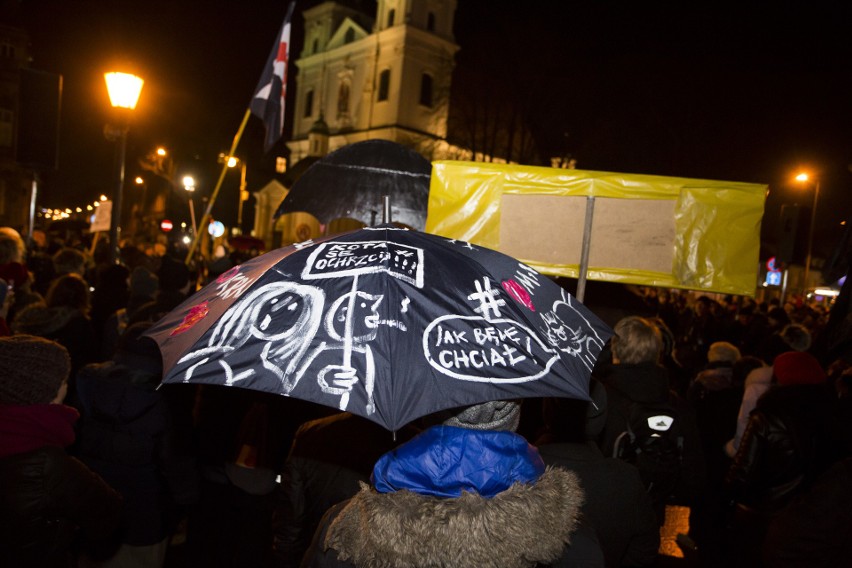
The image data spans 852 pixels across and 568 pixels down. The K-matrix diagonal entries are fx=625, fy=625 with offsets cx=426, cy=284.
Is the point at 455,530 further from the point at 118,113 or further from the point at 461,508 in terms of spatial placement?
the point at 118,113

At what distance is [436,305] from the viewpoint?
197 centimetres

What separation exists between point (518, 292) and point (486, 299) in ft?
0.91

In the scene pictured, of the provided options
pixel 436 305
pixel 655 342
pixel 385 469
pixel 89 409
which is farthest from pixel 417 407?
pixel 89 409

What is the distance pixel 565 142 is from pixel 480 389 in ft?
131

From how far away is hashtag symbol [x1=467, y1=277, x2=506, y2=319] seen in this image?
206 centimetres

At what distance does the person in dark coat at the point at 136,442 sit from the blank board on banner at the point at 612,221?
2.15 meters

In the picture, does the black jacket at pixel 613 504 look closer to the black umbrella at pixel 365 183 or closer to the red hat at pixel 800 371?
the red hat at pixel 800 371

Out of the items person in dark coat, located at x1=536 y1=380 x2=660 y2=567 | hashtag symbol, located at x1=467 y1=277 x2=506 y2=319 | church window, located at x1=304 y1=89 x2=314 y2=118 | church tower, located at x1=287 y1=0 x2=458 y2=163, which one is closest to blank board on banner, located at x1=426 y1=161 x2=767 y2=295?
person in dark coat, located at x1=536 y1=380 x2=660 y2=567

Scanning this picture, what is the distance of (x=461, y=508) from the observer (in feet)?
5.21

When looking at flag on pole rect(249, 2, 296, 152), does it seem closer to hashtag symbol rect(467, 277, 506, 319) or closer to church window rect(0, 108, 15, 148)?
hashtag symbol rect(467, 277, 506, 319)

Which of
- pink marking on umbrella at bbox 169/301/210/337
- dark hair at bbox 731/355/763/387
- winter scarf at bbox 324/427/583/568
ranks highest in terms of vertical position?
pink marking on umbrella at bbox 169/301/210/337

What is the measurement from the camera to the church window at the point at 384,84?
183 ft

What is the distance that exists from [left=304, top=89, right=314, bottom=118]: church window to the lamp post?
199ft

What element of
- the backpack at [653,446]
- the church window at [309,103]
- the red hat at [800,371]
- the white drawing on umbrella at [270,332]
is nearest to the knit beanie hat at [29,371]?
the white drawing on umbrella at [270,332]
